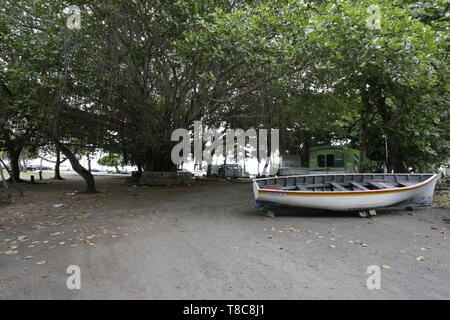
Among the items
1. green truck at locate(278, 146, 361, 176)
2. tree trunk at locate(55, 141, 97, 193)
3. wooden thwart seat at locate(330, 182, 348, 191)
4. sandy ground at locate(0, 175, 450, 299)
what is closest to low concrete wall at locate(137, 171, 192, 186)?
tree trunk at locate(55, 141, 97, 193)

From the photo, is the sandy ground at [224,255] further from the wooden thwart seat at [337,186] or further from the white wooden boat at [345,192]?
the wooden thwart seat at [337,186]

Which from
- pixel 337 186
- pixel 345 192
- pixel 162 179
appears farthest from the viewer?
pixel 162 179

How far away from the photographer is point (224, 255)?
14.1 feet

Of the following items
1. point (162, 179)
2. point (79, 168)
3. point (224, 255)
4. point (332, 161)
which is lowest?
point (224, 255)

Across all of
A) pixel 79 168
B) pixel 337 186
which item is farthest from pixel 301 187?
pixel 79 168

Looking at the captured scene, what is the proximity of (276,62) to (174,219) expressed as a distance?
5.48 m

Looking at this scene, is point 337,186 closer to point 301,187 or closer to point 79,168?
point 301,187

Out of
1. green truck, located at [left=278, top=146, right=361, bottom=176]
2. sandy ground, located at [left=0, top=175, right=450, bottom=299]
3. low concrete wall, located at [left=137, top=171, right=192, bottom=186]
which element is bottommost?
sandy ground, located at [left=0, top=175, right=450, bottom=299]

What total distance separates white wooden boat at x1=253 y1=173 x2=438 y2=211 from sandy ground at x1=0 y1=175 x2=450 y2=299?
1.31ft

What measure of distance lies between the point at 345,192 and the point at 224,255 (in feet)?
13.1

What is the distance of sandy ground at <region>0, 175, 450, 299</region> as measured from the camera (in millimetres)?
3133

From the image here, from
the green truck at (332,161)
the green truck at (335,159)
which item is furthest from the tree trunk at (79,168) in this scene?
the green truck at (335,159)

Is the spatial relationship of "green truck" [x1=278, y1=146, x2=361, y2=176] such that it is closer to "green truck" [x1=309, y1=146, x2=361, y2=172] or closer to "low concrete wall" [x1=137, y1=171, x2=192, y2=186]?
"green truck" [x1=309, y1=146, x2=361, y2=172]
